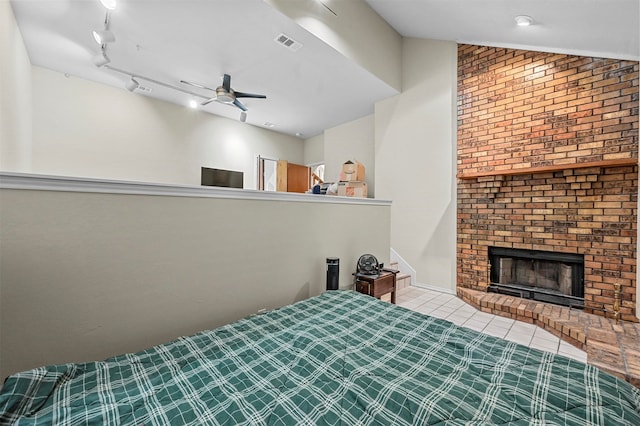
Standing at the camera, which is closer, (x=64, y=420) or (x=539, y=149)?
(x=64, y=420)

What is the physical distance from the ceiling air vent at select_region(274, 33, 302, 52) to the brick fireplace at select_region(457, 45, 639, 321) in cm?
258

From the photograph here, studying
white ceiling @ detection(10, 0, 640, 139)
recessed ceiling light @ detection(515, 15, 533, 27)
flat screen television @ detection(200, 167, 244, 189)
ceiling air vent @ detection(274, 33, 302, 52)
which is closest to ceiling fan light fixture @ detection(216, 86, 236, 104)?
white ceiling @ detection(10, 0, 640, 139)

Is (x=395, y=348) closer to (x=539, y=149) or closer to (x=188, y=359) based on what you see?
(x=188, y=359)

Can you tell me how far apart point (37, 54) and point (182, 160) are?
7.70ft

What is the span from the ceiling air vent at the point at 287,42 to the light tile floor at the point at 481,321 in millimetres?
3676

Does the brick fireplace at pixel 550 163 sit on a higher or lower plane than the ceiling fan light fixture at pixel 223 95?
lower

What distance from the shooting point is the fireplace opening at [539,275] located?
3199 mm

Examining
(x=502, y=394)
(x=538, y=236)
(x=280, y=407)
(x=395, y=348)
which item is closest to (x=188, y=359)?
(x=280, y=407)

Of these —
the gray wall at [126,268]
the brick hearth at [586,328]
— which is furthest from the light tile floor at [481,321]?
the gray wall at [126,268]

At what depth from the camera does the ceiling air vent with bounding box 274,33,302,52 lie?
128 inches

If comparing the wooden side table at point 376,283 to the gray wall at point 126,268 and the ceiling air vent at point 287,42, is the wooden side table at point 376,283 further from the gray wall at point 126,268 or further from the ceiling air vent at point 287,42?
the ceiling air vent at point 287,42

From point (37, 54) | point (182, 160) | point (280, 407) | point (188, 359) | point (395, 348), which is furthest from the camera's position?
point (182, 160)

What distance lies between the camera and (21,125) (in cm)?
331

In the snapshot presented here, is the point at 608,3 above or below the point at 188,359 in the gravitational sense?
above
